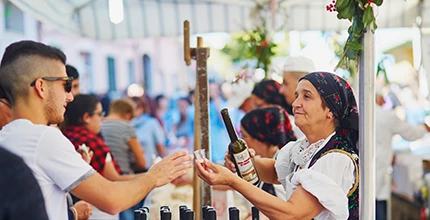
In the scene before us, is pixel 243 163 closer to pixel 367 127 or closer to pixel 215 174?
pixel 215 174

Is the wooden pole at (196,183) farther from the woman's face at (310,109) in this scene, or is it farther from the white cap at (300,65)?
the white cap at (300,65)

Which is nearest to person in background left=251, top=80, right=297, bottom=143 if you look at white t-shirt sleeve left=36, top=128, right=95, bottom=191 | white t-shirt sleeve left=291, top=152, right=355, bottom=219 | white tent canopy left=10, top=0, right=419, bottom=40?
white tent canopy left=10, top=0, right=419, bottom=40

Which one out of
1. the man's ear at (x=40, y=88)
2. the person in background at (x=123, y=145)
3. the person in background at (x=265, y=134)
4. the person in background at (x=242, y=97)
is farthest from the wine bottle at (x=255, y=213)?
the person in background at (x=242, y=97)

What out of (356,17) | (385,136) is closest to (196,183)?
(356,17)

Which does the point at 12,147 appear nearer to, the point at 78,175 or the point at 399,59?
the point at 78,175

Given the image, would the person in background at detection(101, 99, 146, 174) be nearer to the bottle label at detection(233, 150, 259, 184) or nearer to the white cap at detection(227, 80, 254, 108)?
the white cap at detection(227, 80, 254, 108)

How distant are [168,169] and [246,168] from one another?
1.37 ft

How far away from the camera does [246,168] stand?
290 centimetres

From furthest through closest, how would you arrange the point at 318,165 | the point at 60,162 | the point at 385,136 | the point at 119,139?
1. the point at 385,136
2. the point at 119,139
3. the point at 318,165
4. the point at 60,162

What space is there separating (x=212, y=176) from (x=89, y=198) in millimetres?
502

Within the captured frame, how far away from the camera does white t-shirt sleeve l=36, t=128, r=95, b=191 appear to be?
2.33 meters

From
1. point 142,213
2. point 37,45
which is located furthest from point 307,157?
point 37,45

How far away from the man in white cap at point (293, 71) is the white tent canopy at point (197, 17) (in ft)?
6.77

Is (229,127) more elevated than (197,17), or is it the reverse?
(197,17)
